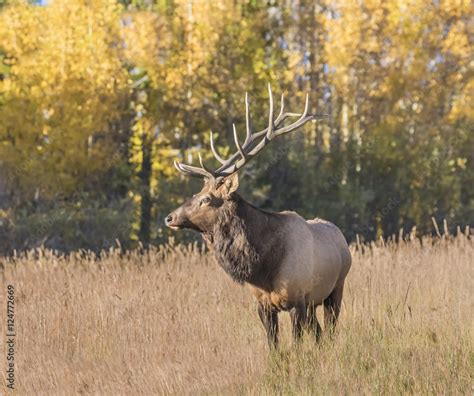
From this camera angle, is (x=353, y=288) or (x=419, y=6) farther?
(x=419, y=6)

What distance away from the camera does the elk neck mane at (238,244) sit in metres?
5.89

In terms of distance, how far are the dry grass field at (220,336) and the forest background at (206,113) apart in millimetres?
7279

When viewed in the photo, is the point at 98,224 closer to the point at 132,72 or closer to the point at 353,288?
the point at 132,72

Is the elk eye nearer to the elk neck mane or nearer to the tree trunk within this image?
the elk neck mane

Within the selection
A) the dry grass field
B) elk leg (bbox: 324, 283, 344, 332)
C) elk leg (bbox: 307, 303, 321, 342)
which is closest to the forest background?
the dry grass field

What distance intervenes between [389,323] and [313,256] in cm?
79

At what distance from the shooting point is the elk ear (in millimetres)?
5906

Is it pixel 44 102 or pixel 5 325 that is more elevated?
pixel 44 102

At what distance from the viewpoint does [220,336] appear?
6.43 metres

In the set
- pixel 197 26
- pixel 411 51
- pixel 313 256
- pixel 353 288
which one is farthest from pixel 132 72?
pixel 313 256

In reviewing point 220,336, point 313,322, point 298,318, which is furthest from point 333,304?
point 220,336

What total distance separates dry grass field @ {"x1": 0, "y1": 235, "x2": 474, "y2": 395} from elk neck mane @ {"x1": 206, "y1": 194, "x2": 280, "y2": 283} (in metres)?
0.56

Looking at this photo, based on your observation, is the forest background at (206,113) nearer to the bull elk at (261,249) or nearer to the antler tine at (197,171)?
the antler tine at (197,171)

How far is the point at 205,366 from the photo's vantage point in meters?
5.57
